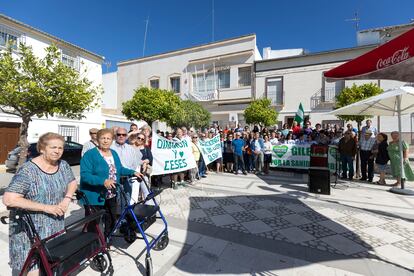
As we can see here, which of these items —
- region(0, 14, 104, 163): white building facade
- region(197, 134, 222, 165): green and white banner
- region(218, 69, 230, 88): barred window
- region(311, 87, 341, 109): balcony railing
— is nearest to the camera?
region(197, 134, 222, 165): green and white banner

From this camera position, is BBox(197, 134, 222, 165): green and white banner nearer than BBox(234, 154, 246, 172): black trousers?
Yes

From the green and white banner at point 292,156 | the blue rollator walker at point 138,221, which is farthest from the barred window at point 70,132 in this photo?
the blue rollator walker at point 138,221

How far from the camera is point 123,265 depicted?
3.00 metres

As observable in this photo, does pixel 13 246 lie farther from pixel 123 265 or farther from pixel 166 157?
pixel 166 157

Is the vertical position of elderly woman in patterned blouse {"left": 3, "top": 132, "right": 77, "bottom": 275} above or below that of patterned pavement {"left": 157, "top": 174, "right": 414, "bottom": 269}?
above

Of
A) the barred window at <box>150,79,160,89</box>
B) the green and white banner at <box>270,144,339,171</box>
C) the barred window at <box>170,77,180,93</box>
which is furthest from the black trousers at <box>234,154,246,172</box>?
the barred window at <box>150,79,160,89</box>

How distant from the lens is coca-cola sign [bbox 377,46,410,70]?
2346 millimetres

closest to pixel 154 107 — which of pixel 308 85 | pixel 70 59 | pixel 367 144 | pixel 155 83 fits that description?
pixel 70 59

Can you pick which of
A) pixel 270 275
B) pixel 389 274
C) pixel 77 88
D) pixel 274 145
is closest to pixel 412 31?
pixel 389 274

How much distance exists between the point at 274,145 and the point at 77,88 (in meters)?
7.52

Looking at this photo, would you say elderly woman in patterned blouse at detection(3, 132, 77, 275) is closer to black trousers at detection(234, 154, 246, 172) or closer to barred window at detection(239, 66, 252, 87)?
black trousers at detection(234, 154, 246, 172)

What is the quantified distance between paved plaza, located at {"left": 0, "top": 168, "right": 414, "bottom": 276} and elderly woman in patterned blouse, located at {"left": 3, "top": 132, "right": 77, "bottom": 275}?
108cm

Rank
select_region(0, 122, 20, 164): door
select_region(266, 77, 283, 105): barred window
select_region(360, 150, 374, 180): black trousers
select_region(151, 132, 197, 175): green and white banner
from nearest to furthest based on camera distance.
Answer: select_region(151, 132, 197, 175): green and white banner → select_region(360, 150, 374, 180): black trousers → select_region(0, 122, 20, 164): door → select_region(266, 77, 283, 105): barred window

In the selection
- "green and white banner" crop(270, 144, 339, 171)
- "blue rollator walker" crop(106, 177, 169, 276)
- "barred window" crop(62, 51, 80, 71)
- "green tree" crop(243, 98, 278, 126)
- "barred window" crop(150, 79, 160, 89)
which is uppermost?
"barred window" crop(150, 79, 160, 89)
